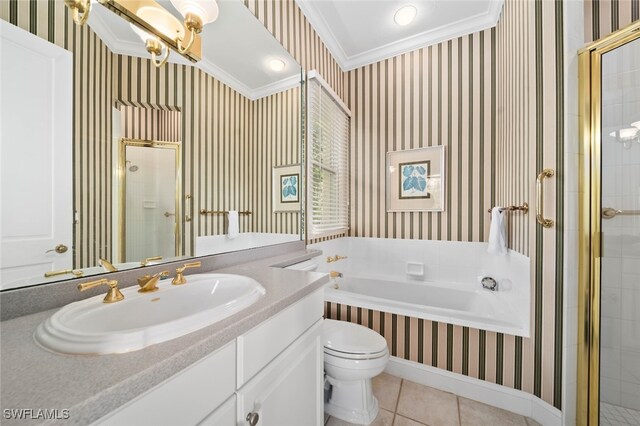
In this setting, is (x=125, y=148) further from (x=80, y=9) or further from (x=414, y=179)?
(x=414, y=179)

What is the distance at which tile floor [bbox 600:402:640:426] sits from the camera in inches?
46.5

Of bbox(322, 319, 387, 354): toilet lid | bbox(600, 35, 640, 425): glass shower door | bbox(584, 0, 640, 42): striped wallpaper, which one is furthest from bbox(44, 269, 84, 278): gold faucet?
bbox(584, 0, 640, 42): striped wallpaper

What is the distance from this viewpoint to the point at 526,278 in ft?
4.79

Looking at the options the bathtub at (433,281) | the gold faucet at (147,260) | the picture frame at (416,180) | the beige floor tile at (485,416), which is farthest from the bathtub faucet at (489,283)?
the gold faucet at (147,260)

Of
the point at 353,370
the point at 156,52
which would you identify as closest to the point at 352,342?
the point at 353,370

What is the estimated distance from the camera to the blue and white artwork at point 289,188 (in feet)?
5.84

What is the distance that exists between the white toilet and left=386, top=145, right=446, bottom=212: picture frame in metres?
1.43

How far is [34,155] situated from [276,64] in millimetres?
1423

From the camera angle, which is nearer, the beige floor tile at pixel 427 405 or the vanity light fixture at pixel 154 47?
the vanity light fixture at pixel 154 47

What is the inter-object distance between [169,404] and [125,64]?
111 cm

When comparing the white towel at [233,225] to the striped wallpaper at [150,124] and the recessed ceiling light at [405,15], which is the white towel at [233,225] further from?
the recessed ceiling light at [405,15]

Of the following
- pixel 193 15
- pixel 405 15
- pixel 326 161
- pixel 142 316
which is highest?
pixel 405 15

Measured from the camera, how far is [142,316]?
75 centimetres

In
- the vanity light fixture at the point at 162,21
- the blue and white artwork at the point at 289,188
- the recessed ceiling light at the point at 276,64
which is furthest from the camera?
the blue and white artwork at the point at 289,188
